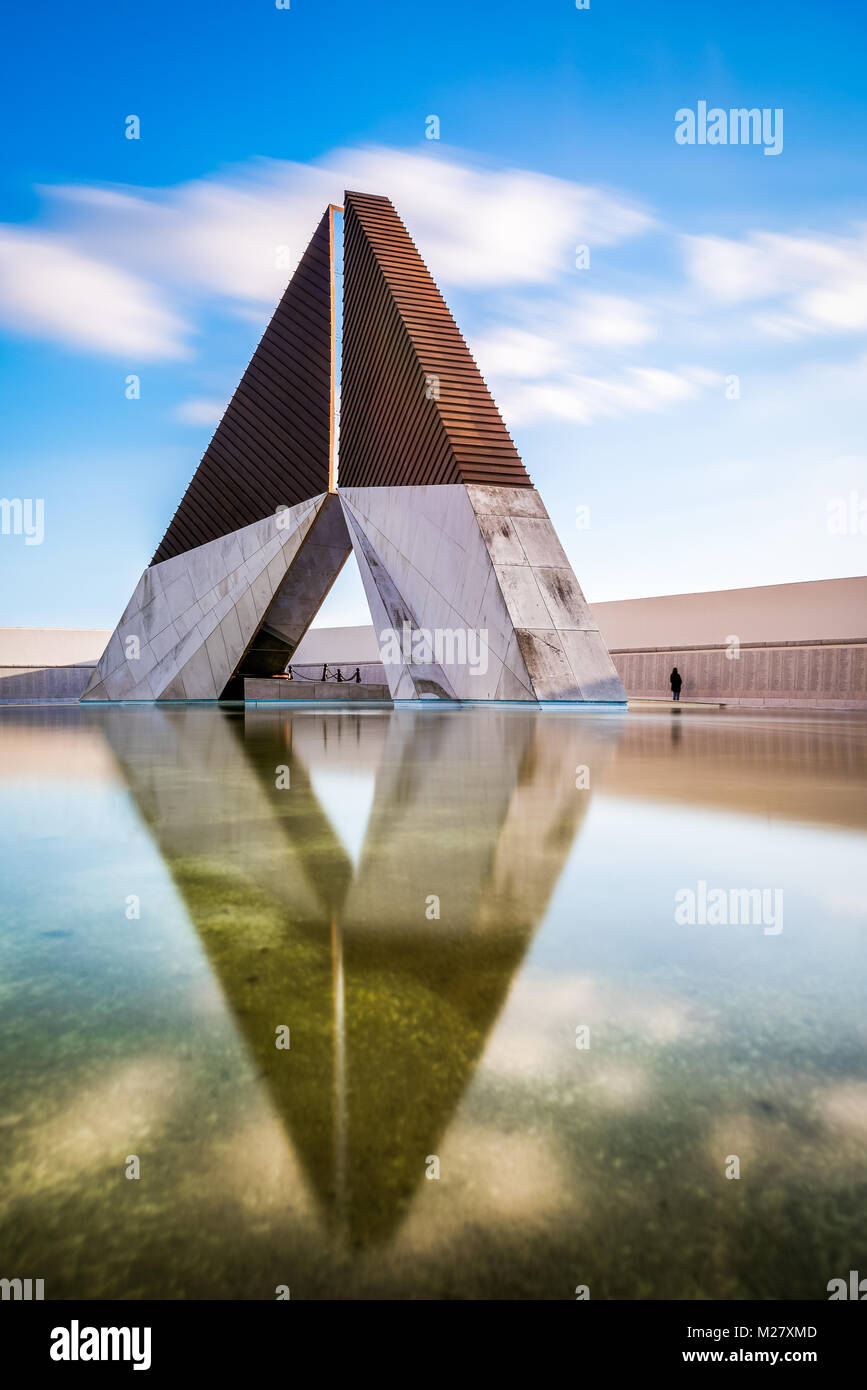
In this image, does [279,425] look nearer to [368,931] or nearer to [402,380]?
[402,380]

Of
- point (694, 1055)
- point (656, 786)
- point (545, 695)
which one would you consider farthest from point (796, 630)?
point (694, 1055)

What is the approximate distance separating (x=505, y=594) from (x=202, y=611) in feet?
34.5

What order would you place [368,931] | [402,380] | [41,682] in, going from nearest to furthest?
[368,931]
[402,380]
[41,682]

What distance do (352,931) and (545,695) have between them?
1191 centimetres

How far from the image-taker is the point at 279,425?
20422mm

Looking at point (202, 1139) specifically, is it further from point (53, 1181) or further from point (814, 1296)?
point (814, 1296)

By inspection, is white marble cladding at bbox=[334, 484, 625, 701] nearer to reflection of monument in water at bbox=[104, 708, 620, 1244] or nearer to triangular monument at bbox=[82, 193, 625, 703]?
triangular monument at bbox=[82, 193, 625, 703]

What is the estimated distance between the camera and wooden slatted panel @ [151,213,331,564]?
64.4 ft

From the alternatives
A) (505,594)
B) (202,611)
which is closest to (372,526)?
(505,594)

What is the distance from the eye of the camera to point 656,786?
4.00m

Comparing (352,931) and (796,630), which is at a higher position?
(796,630)

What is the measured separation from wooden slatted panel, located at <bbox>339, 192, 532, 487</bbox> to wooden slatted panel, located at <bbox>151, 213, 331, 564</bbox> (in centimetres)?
59

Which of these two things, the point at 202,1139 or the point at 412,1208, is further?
the point at 202,1139

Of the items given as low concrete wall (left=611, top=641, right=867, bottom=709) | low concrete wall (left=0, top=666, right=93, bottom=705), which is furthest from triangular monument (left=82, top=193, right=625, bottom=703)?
low concrete wall (left=0, top=666, right=93, bottom=705)
